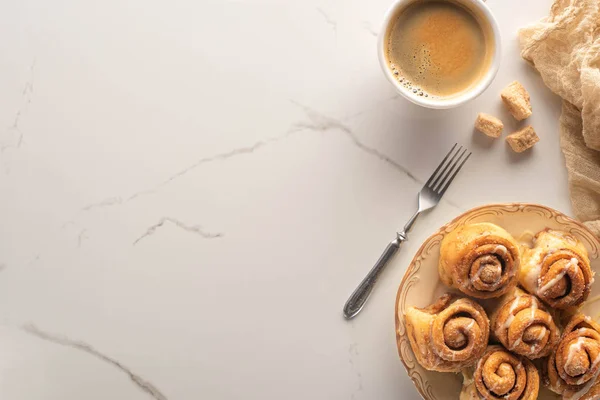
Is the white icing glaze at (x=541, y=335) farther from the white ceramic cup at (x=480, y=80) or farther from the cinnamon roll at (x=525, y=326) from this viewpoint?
the white ceramic cup at (x=480, y=80)

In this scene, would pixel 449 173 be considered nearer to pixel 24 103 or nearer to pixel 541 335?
pixel 541 335

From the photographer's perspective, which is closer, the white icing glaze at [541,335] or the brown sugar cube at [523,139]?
the white icing glaze at [541,335]

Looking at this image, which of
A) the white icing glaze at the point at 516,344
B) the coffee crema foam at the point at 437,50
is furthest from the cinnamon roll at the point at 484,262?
the coffee crema foam at the point at 437,50

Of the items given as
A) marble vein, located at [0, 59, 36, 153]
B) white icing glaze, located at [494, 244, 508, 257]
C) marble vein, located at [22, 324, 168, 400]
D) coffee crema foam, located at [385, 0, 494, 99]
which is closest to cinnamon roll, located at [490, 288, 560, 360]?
white icing glaze, located at [494, 244, 508, 257]

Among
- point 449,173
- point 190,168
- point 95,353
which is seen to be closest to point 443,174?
point 449,173

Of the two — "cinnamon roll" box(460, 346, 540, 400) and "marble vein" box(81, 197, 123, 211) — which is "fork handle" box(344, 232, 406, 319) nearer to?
"cinnamon roll" box(460, 346, 540, 400)

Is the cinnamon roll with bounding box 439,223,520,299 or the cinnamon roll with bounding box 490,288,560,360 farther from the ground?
the cinnamon roll with bounding box 439,223,520,299

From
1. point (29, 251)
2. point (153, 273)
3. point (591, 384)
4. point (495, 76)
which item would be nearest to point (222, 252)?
point (153, 273)
